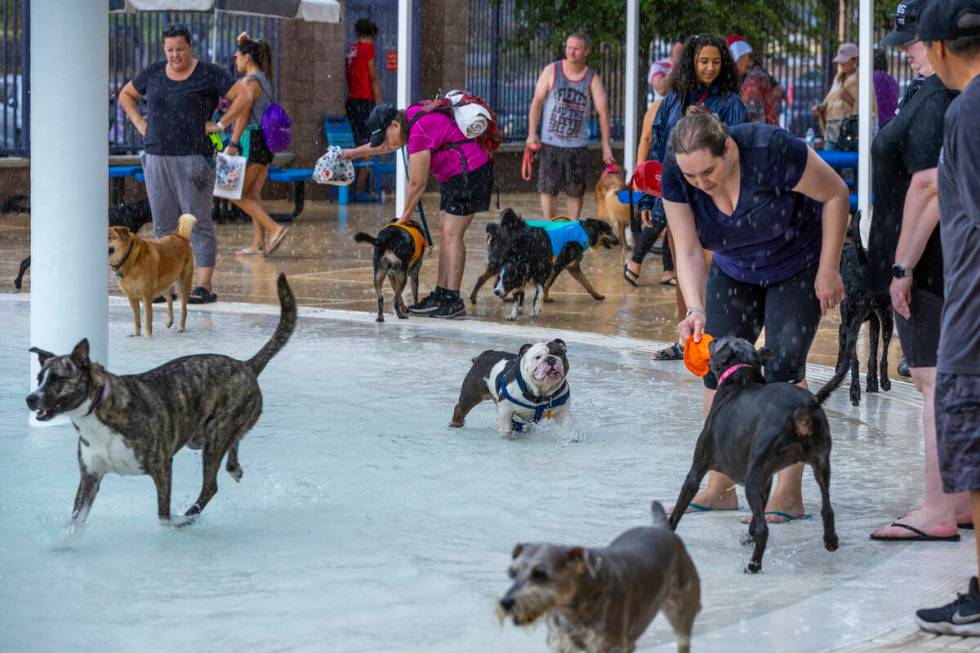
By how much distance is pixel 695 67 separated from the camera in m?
8.73

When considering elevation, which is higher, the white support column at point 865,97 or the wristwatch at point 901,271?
the white support column at point 865,97

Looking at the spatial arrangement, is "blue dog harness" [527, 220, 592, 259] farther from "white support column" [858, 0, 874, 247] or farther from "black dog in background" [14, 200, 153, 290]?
"black dog in background" [14, 200, 153, 290]

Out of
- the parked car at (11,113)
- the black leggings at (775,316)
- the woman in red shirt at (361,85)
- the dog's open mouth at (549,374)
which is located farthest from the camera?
the woman in red shirt at (361,85)

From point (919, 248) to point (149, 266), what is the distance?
238 inches

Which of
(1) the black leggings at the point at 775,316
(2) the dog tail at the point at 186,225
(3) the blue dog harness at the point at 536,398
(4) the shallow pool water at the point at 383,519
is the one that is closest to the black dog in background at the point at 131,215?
(2) the dog tail at the point at 186,225

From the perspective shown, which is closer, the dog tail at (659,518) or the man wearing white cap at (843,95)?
the dog tail at (659,518)

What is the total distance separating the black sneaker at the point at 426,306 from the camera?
11.3 m

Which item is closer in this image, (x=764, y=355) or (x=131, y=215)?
(x=764, y=355)

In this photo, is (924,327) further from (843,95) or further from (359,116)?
(359,116)

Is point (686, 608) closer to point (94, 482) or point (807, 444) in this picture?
point (807, 444)

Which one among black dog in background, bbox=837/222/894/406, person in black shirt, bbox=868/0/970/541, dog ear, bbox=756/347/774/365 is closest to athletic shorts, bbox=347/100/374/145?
black dog in background, bbox=837/222/894/406

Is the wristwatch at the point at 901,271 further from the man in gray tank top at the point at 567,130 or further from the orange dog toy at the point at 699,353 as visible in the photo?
the man in gray tank top at the point at 567,130

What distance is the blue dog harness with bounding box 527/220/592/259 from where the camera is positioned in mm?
11484

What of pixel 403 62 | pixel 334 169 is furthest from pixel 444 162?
pixel 403 62
